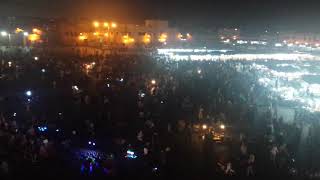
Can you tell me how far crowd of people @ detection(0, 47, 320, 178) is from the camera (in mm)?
14618

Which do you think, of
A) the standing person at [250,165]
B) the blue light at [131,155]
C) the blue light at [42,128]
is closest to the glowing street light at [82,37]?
the blue light at [42,128]

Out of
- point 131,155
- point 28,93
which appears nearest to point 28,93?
point 28,93

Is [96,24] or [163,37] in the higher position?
[96,24]

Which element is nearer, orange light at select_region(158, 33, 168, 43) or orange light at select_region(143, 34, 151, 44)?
orange light at select_region(143, 34, 151, 44)

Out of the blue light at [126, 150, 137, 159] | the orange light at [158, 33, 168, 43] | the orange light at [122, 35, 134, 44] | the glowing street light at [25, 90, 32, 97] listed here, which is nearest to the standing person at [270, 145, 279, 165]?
the blue light at [126, 150, 137, 159]

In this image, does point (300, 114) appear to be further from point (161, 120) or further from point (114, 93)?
point (114, 93)

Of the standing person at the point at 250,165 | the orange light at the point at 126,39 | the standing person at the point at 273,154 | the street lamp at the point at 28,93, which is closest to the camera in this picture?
the standing person at the point at 250,165

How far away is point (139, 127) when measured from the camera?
63.8ft

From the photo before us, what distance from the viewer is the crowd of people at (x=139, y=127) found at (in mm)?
14618

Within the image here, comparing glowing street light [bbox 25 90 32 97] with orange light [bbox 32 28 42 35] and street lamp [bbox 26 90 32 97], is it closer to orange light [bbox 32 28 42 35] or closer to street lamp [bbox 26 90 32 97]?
street lamp [bbox 26 90 32 97]

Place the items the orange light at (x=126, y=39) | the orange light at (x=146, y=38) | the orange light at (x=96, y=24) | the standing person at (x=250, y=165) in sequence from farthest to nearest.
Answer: the orange light at (x=146, y=38) → the orange light at (x=126, y=39) → the orange light at (x=96, y=24) → the standing person at (x=250, y=165)

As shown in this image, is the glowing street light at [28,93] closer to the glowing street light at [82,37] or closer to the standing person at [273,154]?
the standing person at [273,154]

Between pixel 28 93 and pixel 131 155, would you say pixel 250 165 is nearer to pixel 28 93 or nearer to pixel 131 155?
pixel 131 155

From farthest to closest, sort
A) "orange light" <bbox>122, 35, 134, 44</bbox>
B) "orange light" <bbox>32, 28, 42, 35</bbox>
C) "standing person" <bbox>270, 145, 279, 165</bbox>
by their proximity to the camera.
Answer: "orange light" <bbox>122, 35, 134, 44</bbox> → "orange light" <bbox>32, 28, 42, 35</bbox> → "standing person" <bbox>270, 145, 279, 165</bbox>
